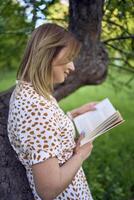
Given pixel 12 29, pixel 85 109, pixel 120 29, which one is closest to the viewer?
pixel 85 109

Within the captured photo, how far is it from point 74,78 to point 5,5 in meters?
0.88

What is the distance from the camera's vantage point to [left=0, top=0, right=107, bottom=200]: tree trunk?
10.8 feet

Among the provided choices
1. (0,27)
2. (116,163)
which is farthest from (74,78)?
(116,163)

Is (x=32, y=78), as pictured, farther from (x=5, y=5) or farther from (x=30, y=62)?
(x=5, y=5)

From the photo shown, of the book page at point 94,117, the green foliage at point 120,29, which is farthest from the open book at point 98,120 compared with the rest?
the green foliage at point 120,29

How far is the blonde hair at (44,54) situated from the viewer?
9.16 feet

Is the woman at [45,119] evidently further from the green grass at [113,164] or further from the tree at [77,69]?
the green grass at [113,164]

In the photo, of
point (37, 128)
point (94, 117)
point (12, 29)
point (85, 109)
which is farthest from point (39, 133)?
point (12, 29)

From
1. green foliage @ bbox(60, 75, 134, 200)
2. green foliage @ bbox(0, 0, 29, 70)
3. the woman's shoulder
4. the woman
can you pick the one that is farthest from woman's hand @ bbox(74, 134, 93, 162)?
green foliage @ bbox(60, 75, 134, 200)

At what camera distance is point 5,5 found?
4406 mm

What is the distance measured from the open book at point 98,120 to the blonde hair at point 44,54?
337 mm

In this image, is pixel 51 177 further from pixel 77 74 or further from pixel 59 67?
pixel 77 74

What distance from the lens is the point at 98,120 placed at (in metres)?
3.18

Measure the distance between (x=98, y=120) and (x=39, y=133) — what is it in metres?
0.56
